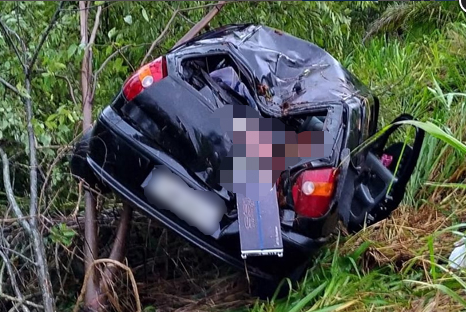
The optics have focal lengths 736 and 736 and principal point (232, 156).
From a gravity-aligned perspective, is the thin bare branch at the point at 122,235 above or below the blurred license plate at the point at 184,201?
below

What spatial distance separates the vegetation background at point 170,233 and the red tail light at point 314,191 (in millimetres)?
410

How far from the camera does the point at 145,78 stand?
10.8 feet

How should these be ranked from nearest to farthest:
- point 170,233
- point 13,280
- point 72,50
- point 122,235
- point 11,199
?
point 13,280 → point 11,199 → point 122,235 → point 170,233 → point 72,50

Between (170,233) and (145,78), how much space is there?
0.83m

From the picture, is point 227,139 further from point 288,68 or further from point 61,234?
point 61,234

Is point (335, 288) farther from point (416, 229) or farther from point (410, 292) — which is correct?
point (416, 229)

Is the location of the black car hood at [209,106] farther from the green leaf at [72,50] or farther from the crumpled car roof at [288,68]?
the green leaf at [72,50]

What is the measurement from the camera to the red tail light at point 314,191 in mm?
3000

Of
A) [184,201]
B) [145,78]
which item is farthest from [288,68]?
[184,201]

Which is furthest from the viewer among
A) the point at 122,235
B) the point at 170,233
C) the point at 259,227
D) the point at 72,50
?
the point at 72,50

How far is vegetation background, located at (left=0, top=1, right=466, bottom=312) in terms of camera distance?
3246mm

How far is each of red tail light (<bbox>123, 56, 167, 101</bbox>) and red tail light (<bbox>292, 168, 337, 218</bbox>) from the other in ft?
2.57

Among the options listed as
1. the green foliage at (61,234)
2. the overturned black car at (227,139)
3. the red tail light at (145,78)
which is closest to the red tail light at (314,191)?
the overturned black car at (227,139)

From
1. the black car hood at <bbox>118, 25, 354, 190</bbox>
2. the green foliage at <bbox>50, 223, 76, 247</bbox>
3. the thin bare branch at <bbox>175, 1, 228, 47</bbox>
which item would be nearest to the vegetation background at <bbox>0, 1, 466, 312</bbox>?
the green foliage at <bbox>50, 223, 76, 247</bbox>
